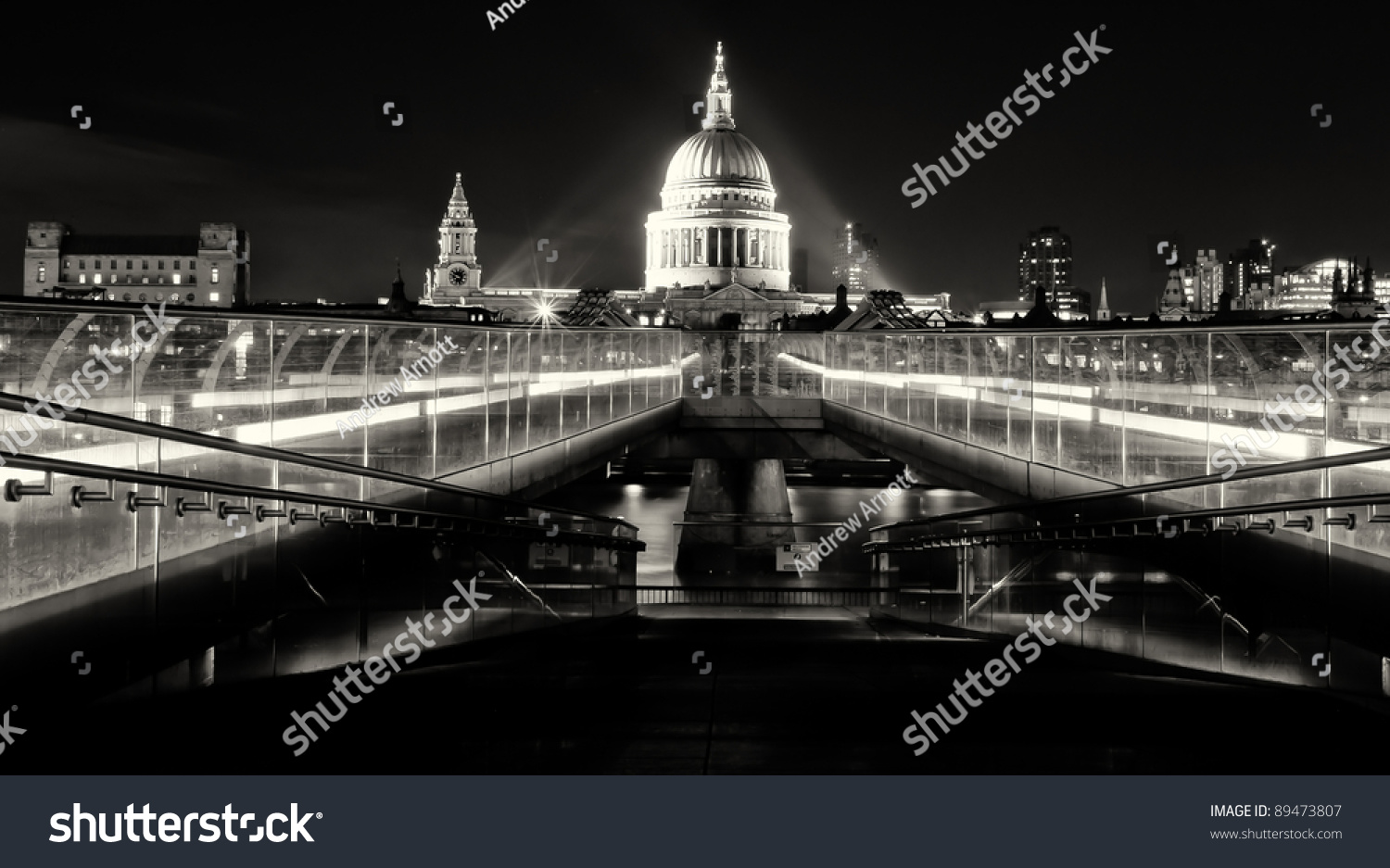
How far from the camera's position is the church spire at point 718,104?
180 metres

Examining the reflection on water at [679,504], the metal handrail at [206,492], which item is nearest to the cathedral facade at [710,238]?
the reflection on water at [679,504]

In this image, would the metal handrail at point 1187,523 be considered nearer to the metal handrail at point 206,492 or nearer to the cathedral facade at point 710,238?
the metal handrail at point 206,492

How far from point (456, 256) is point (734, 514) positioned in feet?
453

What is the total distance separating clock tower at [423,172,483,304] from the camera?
585 feet

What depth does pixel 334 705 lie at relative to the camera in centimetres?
757

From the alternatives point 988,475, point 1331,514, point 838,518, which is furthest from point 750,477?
point 1331,514

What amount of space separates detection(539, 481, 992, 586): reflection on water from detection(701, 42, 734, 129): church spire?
91.6 meters

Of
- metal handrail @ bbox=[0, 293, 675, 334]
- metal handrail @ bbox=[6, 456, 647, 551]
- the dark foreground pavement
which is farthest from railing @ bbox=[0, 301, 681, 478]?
the dark foreground pavement

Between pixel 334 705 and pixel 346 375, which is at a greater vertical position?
pixel 346 375

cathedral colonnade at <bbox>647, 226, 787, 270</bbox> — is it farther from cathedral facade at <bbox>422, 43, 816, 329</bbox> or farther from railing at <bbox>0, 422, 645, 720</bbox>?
railing at <bbox>0, 422, 645, 720</bbox>

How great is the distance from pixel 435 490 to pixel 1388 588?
23.7 ft

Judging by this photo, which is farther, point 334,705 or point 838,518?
point 838,518

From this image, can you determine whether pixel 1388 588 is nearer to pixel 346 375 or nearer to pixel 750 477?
pixel 346 375

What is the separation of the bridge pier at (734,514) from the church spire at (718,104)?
12995 cm
